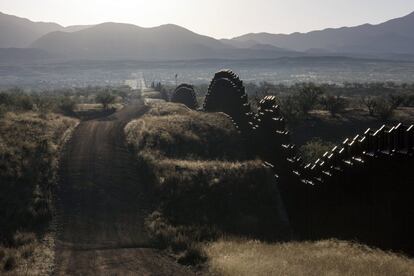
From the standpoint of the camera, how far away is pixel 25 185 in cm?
2572

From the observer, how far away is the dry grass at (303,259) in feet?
48.7

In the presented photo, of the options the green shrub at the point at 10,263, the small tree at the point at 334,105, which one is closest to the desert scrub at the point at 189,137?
the green shrub at the point at 10,263

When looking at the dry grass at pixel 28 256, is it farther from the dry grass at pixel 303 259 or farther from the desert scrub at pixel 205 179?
the desert scrub at pixel 205 179

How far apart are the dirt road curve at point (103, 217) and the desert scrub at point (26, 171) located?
0.87 m

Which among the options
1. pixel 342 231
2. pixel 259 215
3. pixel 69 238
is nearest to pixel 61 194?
pixel 69 238

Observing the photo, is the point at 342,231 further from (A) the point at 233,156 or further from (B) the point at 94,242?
(A) the point at 233,156

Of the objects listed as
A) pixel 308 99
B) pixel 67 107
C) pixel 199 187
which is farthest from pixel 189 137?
pixel 308 99

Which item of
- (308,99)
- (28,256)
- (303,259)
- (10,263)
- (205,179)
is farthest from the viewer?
(308,99)

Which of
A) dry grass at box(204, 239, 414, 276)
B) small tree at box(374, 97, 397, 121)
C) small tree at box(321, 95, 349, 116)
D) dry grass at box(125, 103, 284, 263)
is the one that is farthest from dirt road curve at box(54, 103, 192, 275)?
small tree at box(374, 97, 397, 121)

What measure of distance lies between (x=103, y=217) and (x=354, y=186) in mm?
10909

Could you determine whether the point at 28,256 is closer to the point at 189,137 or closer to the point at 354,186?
the point at 354,186

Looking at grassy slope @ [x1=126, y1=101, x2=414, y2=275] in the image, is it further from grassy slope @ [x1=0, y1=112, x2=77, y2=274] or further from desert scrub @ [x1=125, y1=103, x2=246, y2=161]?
grassy slope @ [x1=0, y1=112, x2=77, y2=274]

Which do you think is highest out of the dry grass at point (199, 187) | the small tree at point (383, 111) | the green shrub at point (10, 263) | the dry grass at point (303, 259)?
the dry grass at point (303, 259)

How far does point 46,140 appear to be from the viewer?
35.7m
